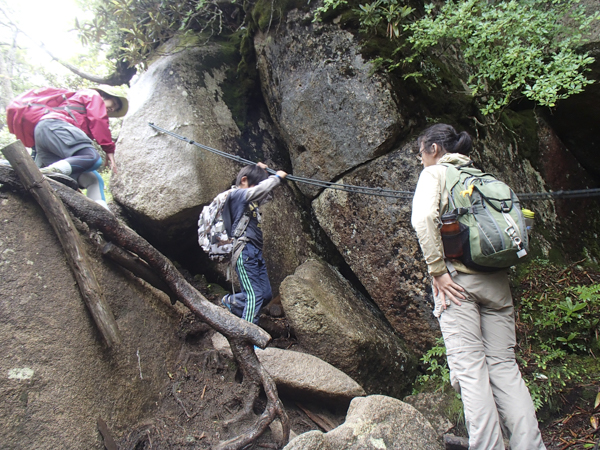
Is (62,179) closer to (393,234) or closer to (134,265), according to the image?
(134,265)

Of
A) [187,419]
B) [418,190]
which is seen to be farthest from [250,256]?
[418,190]

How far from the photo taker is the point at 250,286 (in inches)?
185

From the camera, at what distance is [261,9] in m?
6.29

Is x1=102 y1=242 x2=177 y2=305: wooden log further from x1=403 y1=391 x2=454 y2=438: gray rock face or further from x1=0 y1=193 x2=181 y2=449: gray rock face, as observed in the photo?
x1=403 y1=391 x2=454 y2=438: gray rock face

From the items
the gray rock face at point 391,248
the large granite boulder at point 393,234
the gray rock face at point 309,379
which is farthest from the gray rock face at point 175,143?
the gray rock face at point 309,379

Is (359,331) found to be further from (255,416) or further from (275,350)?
(255,416)

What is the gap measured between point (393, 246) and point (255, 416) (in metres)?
2.72

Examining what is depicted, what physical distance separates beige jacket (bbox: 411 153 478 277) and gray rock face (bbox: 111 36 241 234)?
3642 millimetres

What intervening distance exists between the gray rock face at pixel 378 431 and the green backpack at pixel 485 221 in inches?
58.6

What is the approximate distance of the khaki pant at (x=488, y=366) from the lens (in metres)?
2.67

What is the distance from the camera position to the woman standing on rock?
8.82ft

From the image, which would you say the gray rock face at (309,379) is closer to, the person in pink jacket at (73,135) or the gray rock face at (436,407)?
the gray rock face at (436,407)

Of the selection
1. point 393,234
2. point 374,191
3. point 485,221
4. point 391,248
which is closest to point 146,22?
point 374,191

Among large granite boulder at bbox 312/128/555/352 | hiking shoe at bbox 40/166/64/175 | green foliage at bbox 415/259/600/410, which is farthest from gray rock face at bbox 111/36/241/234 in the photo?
green foliage at bbox 415/259/600/410
